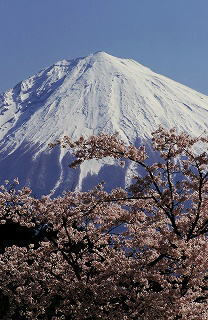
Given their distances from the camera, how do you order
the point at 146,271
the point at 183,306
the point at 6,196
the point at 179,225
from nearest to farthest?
the point at 183,306 → the point at 146,271 → the point at 179,225 → the point at 6,196

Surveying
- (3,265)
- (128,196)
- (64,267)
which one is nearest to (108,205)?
(128,196)

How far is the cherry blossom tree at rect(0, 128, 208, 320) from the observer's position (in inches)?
371

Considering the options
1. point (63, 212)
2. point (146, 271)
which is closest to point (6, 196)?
point (63, 212)

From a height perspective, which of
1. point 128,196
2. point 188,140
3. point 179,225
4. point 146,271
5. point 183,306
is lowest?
point 183,306

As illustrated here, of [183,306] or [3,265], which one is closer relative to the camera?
Result: [183,306]

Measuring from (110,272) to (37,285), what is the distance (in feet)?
6.36

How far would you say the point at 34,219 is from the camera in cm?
1138

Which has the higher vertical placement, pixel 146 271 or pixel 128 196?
pixel 128 196

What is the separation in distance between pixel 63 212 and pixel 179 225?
2.40 meters

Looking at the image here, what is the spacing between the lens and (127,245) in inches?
427

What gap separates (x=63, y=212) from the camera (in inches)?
416

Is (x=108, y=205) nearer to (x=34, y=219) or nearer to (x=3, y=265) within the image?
(x=34, y=219)

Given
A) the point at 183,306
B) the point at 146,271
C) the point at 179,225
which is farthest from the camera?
the point at 179,225

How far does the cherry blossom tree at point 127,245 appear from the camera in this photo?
30.9 feet
